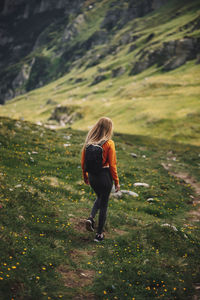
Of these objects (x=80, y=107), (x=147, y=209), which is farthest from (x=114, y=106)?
(x=147, y=209)

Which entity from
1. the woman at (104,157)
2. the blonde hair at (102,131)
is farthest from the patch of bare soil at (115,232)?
the blonde hair at (102,131)

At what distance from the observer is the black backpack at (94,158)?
9.29 meters

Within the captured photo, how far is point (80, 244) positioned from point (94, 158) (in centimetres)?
333

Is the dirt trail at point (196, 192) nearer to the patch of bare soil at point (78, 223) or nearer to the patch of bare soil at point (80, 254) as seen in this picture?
the patch of bare soil at point (78, 223)

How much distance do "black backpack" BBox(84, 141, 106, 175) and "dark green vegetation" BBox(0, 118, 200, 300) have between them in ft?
9.37

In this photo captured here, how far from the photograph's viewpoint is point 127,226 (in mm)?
12195

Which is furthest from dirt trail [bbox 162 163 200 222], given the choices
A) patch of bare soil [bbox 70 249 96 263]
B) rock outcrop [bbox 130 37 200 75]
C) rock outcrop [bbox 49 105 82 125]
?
rock outcrop [bbox 130 37 200 75]

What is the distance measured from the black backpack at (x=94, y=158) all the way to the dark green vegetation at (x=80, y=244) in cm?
285

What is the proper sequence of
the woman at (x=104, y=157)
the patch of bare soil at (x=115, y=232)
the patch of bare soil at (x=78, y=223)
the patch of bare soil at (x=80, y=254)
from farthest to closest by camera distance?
the patch of bare soil at (x=115, y=232) → the patch of bare soil at (x=78, y=223) → the woman at (x=104, y=157) → the patch of bare soil at (x=80, y=254)

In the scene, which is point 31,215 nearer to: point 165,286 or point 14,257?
point 14,257

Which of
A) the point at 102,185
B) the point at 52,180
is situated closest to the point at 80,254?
the point at 102,185

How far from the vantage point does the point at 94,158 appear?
928 cm

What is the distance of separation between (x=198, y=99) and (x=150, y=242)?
74.1 metres

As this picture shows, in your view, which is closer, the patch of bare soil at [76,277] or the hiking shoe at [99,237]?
the patch of bare soil at [76,277]
